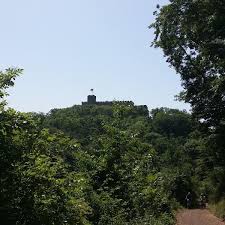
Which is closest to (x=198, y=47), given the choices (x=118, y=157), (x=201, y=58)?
(x=201, y=58)

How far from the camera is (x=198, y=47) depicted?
2964 centimetres

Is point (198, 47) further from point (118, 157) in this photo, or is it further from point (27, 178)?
point (27, 178)

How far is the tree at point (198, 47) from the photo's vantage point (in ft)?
78.8

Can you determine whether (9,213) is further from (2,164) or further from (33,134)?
(33,134)

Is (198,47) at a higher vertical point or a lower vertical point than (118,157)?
higher

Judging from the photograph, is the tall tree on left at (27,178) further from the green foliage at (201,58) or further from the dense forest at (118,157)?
the green foliage at (201,58)

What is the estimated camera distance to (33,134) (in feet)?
23.8

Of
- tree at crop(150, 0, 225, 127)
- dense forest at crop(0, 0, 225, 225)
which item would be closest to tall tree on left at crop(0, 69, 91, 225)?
dense forest at crop(0, 0, 225, 225)

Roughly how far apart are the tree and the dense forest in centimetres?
6

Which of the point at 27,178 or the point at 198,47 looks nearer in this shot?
the point at 27,178

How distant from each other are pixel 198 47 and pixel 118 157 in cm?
1585

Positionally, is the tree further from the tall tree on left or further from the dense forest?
the tall tree on left

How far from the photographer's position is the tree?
78.8ft

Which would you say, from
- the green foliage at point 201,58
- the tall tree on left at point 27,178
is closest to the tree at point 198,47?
the green foliage at point 201,58
